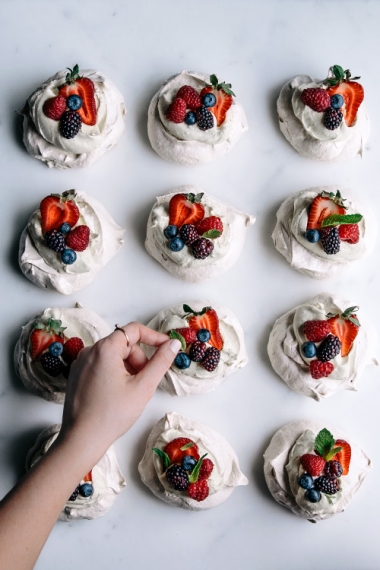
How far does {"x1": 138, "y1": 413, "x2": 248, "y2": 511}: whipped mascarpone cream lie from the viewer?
239cm

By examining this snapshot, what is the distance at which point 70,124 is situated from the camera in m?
2.38

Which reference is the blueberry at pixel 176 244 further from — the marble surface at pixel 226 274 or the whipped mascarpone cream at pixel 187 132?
the whipped mascarpone cream at pixel 187 132

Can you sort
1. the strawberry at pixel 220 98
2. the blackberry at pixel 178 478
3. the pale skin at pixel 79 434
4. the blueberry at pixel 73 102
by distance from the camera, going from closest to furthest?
1. the pale skin at pixel 79 434
2. the blackberry at pixel 178 478
3. the blueberry at pixel 73 102
4. the strawberry at pixel 220 98

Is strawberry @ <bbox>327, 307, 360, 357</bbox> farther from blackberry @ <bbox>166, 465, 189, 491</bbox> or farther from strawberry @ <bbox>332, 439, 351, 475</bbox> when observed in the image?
blackberry @ <bbox>166, 465, 189, 491</bbox>

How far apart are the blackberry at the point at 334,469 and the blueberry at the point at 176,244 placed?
112cm

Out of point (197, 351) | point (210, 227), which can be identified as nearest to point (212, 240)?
point (210, 227)

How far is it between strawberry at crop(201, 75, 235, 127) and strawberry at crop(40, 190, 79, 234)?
0.76m

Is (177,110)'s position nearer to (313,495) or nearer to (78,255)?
(78,255)

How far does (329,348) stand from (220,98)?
1.21 metres

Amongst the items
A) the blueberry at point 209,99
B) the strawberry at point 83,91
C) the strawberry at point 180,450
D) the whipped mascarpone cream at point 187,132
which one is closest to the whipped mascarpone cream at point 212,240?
the whipped mascarpone cream at point 187,132

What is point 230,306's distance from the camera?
2.62m

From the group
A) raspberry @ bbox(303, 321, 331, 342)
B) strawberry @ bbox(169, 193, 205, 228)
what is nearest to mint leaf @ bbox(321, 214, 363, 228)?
raspberry @ bbox(303, 321, 331, 342)

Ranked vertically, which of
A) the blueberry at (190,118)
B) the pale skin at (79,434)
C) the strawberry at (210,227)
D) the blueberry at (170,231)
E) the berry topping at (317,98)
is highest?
the berry topping at (317,98)

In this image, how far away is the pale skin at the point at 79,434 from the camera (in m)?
1.52
